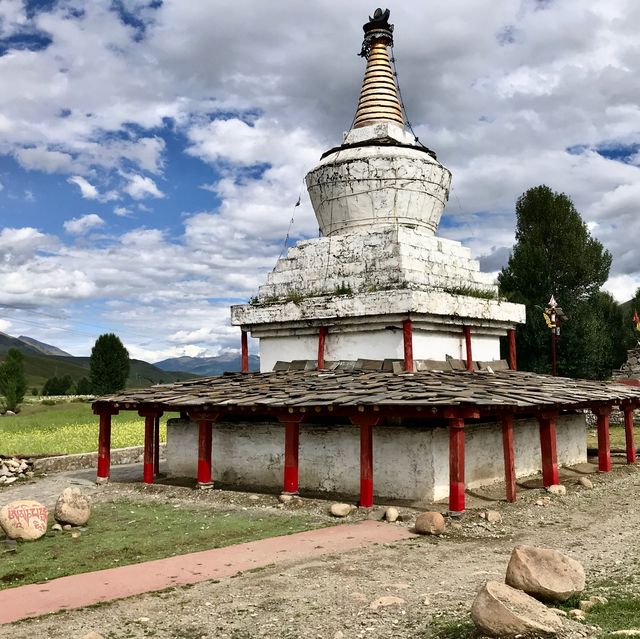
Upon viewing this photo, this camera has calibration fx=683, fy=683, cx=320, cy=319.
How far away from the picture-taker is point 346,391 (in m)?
12.1

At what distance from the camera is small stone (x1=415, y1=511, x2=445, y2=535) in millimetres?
9992

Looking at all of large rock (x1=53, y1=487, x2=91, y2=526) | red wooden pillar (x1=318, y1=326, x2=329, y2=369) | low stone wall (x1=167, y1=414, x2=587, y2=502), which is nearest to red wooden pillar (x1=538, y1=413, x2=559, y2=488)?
low stone wall (x1=167, y1=414, x2=587, y2=502)

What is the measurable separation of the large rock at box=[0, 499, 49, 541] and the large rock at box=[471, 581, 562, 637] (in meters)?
7.55

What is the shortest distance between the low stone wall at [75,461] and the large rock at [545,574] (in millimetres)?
15907

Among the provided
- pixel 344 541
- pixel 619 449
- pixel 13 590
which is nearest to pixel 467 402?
pixel 344 541

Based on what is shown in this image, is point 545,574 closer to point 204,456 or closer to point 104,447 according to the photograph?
point 204,456

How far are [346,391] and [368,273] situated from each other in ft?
13.4

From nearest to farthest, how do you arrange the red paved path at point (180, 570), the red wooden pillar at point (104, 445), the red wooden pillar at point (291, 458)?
the red paved path at point (180, 570)
the red wooden pillar at point (291, 458)
the red wooden pillar at point (104, 445)

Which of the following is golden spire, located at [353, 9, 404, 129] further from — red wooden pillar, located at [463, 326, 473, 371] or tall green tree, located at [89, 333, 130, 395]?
tall green tree, located at [89, 333, 130, 395]

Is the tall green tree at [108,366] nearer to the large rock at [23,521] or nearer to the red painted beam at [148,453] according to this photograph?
the red painted beam at [148,453]

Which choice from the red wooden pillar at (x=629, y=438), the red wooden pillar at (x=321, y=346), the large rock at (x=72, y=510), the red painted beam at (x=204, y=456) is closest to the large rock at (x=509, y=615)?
the large rock at (x=72, y=510)

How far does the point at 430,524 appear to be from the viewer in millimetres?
10008

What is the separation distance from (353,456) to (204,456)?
3.11 meters

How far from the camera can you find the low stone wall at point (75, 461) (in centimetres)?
1934
